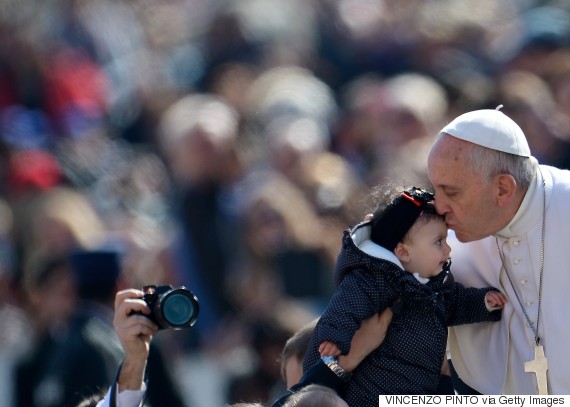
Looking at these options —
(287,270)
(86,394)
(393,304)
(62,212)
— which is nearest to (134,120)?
(62,212)

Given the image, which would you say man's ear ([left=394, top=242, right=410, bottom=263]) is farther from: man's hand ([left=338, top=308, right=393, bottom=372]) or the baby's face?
man's hand ([left=338, top=308, right=393, bottom=372])

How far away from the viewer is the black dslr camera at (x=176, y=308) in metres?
4.52

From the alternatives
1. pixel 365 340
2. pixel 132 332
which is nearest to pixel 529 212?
pixel 365 340

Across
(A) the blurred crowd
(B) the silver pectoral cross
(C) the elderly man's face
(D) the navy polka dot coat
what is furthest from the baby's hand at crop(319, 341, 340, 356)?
(A) the blurred crowd

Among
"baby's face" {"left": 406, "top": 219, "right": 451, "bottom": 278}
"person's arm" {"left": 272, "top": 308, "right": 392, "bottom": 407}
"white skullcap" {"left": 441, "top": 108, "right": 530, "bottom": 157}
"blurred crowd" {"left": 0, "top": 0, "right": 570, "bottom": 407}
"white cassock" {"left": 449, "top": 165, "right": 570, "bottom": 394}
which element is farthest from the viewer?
"blurred crowd" {"left": 0, "top": 0, "right": 570, "bottom": 407}

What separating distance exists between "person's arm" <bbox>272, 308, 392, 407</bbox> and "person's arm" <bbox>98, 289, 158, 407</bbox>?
59cm

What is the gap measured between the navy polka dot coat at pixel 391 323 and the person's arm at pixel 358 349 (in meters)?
0.03

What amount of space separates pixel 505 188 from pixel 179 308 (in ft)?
3.59

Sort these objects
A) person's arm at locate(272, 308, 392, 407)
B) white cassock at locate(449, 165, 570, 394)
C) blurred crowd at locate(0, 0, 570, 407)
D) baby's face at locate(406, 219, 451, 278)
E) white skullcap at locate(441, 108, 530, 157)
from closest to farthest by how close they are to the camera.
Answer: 1. person's arm at locate(272, 308, 392, 407)
2. baby's face at locate(406, 219, 451, 278)
3. white skullcap at locate(441, 108, 530, 157)
4. white cassock at locate(449, 165, 570, 394)
5. blurred crowd at locate(0, 0, 570, 407)

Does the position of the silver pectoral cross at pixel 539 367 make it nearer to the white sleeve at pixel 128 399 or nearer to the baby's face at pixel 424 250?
the baby's face at pixel 424 250

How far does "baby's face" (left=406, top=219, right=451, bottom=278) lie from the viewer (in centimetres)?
447

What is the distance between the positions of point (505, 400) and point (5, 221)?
14.0 feet

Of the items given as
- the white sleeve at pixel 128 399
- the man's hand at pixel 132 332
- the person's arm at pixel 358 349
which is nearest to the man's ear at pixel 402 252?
the person's arm at pixel 358 349

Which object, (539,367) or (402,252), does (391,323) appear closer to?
(402,252)
